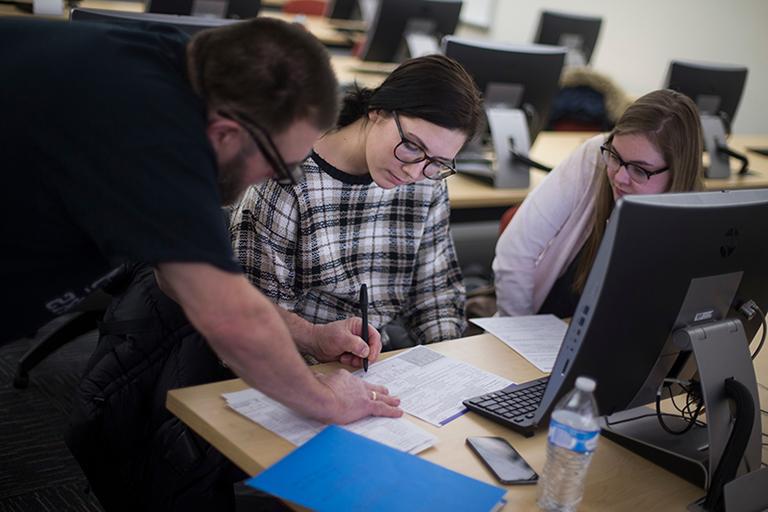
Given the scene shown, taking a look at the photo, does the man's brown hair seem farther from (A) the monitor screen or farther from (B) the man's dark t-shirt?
(A) the monitor screen

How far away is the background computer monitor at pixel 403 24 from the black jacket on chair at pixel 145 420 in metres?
2.70

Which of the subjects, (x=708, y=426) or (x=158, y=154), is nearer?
(x=158, y=154)

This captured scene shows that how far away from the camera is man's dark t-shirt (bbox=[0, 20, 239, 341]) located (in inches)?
39.9

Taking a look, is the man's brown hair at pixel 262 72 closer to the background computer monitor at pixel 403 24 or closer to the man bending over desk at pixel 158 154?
the man bending over desk at pixel 158 154

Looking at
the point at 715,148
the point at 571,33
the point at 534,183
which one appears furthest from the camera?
the point at 571,33

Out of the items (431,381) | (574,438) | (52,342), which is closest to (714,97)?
(431,381)

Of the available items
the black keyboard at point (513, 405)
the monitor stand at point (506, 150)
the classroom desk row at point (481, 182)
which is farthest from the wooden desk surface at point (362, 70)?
the black keyboard at point (513, 405)

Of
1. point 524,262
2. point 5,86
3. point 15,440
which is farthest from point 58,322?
point 5,86

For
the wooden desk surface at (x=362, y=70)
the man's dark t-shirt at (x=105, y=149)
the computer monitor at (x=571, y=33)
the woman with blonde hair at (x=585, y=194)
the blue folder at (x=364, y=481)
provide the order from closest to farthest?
the man's dark t-shirt at (x=105, y=149)
the blue folder at (x=364, y=481)
the woman with blonde hair at (x=585, y=194)
the wooden desk surface at (x=362, y=70)
the computer monitor at (x=571, y=33)

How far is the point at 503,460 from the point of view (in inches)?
51.4

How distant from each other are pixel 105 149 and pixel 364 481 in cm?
57

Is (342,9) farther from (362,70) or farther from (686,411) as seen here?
(686,411)

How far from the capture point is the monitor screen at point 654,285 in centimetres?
118

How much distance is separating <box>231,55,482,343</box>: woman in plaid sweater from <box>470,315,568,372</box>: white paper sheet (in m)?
0.14
